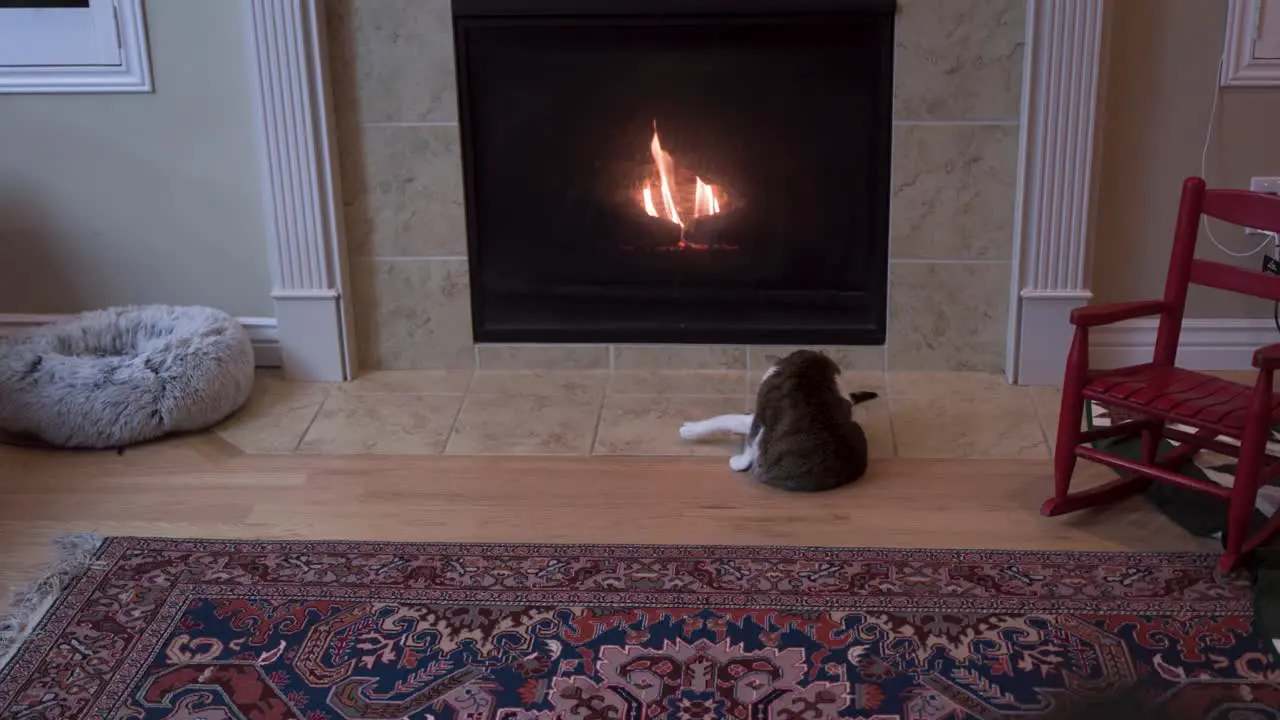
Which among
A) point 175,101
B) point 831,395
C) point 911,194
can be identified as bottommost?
point 831,395

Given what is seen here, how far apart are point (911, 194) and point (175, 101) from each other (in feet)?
6.47

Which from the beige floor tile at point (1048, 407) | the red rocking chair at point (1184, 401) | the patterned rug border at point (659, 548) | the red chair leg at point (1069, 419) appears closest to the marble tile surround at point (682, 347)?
the beige floor tile at point (1048, 407)

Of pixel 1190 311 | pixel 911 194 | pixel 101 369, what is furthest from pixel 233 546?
pixel 1190 311

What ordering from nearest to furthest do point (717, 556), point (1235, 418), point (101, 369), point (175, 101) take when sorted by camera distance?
point (1235, 418), point (717, 556), point (101, 369), point (175, 101)

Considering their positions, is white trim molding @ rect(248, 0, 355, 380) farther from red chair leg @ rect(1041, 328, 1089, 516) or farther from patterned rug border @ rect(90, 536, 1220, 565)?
red chair leg @ rect(1041, 328, 1089, 516)

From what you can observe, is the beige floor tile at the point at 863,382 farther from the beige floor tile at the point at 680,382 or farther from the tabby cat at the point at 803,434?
the tabby cat at the point at 803,434

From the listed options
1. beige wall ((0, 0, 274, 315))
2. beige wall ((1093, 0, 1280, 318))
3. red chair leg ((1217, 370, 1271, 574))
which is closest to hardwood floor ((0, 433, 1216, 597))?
red chair leg ((1217, 370, 1271, 574))

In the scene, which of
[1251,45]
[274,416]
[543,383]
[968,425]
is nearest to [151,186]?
[274,416]

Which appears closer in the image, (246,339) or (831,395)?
(831,395)

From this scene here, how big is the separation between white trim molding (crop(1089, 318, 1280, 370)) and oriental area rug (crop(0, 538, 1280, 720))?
1052 millimetres

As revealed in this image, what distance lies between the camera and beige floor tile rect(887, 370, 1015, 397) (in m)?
3.44

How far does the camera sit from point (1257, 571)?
2457 millimetres

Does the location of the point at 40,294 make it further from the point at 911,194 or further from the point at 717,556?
the point at 911,194

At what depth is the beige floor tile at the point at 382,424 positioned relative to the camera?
10.4 ft
